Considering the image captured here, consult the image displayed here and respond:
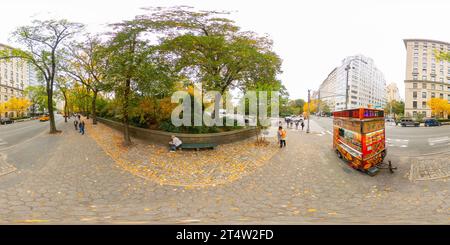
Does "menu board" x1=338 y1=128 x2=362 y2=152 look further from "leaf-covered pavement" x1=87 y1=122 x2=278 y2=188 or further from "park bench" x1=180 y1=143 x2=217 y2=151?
"park bench" x1=180 y1=143 x2=217 y2=151

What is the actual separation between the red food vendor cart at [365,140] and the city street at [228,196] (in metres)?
0.46

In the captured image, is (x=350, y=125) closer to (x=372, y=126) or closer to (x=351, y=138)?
(x=351, y=138)

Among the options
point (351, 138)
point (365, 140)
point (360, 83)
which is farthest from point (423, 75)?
point (365, 140)

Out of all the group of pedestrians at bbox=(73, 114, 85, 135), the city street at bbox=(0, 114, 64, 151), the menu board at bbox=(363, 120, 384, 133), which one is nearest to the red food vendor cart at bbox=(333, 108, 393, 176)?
the menu board at bbox=(363, 120, 384, 133)

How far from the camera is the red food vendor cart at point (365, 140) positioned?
843 centimetres

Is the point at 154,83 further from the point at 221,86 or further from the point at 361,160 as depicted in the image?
the point at 361,160

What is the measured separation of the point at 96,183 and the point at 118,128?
14.1m

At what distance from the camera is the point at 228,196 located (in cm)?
650

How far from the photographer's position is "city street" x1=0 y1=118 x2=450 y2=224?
5.00 m

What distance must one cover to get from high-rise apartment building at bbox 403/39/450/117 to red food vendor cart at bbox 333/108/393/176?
44.9m

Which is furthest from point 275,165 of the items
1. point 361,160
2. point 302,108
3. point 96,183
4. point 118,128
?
point 302,108

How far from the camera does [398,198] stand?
6.45m

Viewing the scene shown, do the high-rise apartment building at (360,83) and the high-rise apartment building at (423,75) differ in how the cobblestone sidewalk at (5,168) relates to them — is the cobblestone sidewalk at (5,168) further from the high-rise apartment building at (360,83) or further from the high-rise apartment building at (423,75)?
the high-rise apartment building at (360,83)

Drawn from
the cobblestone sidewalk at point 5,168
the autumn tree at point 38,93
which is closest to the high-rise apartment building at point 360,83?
the autumn tree at point 38,93
